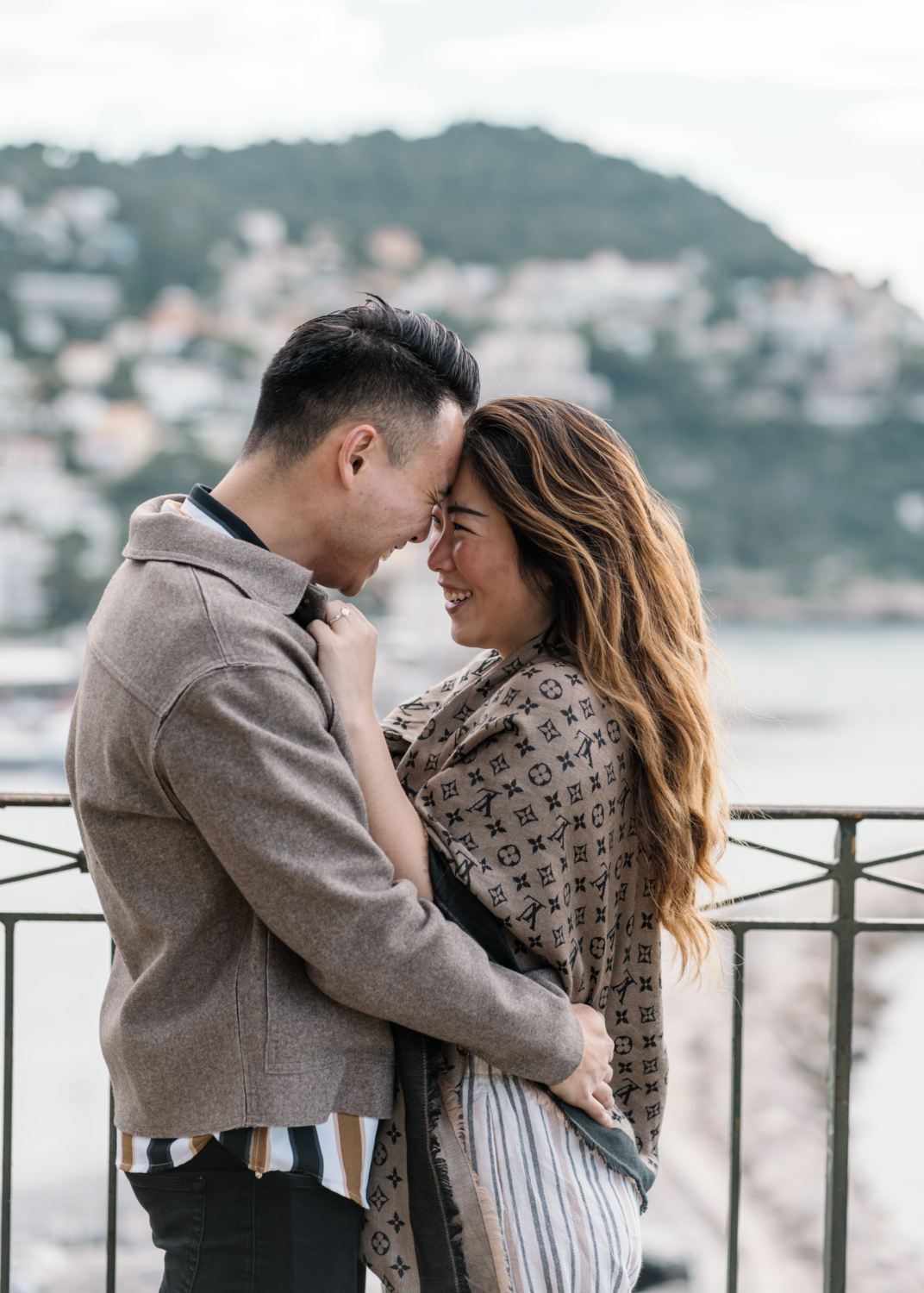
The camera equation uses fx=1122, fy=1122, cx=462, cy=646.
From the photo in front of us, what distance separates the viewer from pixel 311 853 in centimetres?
111

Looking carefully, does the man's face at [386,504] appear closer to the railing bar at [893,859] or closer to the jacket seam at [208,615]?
the jacket seam at [208,615]

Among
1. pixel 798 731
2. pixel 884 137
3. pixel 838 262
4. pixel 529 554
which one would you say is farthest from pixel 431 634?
pixel 884 137

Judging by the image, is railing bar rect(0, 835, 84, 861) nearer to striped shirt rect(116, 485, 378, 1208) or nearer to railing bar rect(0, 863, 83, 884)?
railing bar rect(0, 863, 83, 884)

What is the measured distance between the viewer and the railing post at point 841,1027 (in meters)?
1.83

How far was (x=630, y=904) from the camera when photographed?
1.44m

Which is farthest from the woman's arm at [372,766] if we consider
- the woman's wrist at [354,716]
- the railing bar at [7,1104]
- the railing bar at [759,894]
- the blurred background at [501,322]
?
the blurred background at [501,322]

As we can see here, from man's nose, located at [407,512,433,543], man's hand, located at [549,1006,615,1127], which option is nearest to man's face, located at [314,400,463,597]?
man's nose, located at [407,512,433,543]

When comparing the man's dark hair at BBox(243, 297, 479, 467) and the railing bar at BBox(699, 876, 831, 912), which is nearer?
the man's dark hair at BBox(243, 297, 479, 467)

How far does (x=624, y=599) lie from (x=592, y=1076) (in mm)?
585

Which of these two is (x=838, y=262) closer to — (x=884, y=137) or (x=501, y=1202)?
(x=884, y=137)

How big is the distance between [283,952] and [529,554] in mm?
605

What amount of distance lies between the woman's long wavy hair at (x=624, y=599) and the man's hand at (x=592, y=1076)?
185 millimetres

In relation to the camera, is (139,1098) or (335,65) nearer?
(139,1098)

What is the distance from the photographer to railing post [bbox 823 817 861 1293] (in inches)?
72.2
